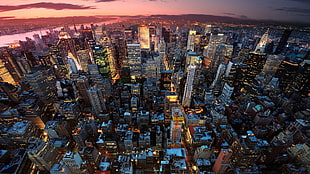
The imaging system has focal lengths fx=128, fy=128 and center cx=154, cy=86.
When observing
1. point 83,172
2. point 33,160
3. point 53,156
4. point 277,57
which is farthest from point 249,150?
point 277,57

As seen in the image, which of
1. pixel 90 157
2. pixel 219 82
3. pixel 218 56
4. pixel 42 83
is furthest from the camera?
pixel 218 56

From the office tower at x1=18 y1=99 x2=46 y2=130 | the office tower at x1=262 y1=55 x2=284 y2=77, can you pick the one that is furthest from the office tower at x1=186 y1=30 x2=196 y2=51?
the office tower at x1=18 y1=99 x2=46 y2=130

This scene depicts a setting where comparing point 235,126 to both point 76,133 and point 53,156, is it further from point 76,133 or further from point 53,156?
point 53,156

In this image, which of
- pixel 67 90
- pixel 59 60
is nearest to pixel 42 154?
pixel 67 90

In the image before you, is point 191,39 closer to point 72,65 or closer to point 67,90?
point 72,65

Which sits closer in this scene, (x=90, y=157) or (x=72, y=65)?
(x=90, y=157)

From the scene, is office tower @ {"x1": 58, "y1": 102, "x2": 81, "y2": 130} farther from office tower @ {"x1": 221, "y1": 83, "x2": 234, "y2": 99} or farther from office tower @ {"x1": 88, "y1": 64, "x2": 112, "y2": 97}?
office tower @ {"x1": 221, "y1": 83, "x2": 234, "y2": 99}
